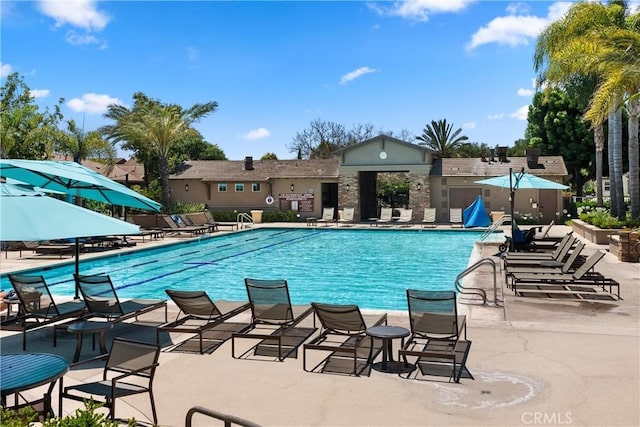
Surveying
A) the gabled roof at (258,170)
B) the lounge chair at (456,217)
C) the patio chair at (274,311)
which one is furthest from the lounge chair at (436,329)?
the gabled roof at (258,170)

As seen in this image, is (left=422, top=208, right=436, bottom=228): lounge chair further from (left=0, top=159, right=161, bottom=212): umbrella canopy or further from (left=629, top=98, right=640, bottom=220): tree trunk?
(left=0, top=159, right=161, bottom=212): umbrella canopy

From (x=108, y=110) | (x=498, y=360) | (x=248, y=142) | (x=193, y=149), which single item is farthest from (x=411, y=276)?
(x=248, y=142)

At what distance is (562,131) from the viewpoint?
43906 millimetres

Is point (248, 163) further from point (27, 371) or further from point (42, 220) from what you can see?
point (27, 371)

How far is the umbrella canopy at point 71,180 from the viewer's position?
7.38 metres

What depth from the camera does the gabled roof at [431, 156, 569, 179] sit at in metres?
31.9

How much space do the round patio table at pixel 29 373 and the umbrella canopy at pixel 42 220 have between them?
1.14 metres

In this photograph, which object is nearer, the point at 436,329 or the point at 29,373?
the point at 29,373

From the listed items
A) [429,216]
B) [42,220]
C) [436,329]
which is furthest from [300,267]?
[429,216]

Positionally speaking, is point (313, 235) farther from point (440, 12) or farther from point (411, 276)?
point (440, 12)

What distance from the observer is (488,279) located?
12.9 m

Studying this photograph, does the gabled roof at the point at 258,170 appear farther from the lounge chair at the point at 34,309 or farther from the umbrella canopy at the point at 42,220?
the umbrella canopy at the point at 42,220

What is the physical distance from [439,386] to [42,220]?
470cm

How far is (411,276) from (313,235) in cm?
1249
